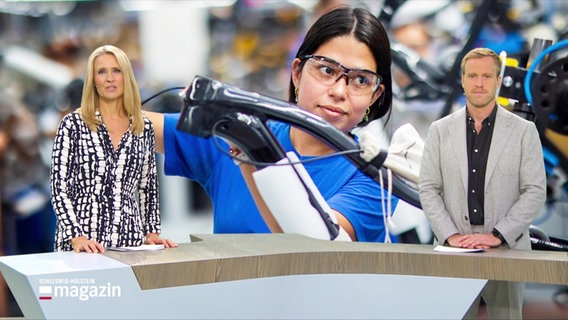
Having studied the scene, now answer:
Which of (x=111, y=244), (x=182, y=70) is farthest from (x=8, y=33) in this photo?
(x=111, y=244)

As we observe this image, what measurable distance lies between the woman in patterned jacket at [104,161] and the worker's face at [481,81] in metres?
0.91

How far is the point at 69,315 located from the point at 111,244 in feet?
2.10

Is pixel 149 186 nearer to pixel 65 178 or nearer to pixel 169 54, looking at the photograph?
pixel 65 178

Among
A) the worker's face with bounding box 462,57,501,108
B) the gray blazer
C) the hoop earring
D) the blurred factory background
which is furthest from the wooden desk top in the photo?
the blurred factory background

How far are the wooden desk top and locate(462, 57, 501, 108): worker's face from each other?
1.45ft

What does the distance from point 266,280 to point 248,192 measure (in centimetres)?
61

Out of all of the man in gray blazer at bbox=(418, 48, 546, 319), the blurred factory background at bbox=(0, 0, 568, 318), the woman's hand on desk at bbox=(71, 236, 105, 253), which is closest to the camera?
the woman's hand on desk at bbox=(71, 236, 105, 253)

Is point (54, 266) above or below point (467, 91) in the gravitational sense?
below

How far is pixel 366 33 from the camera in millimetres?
2385

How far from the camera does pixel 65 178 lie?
220 cm

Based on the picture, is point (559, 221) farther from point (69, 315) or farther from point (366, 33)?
point (69, 315)

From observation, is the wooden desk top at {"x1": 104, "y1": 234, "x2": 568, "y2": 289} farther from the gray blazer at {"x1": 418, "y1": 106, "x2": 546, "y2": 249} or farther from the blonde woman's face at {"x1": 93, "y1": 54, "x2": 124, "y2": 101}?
the blonde woman's face at {"x1": 93, "y1": 54, "x2": 124, "y2": 101}

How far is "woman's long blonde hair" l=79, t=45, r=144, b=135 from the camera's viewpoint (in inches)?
88.6

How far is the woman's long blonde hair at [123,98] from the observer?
7.38ft
